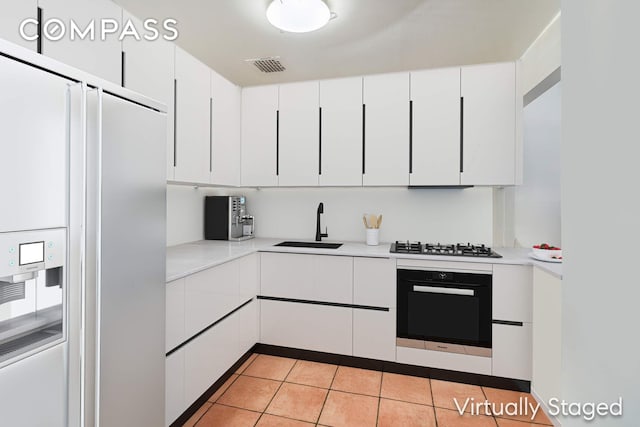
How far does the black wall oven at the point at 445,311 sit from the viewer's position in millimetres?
2289

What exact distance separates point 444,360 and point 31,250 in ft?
8.02

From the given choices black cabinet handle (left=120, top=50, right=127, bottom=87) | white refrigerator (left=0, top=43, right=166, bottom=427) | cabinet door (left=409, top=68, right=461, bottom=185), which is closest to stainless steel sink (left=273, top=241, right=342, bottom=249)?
cabinet door (left=409, top=68, right=461, bottom=185)

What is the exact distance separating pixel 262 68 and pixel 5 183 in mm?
2389

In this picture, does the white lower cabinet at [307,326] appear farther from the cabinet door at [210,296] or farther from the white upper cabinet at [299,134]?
the white upper cabinet at [299,134]

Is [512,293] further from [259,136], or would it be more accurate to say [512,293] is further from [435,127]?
[259,136]

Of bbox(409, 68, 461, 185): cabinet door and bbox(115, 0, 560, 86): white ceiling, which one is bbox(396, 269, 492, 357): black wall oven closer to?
bbox(409, 68, 461, 185): cabinet door

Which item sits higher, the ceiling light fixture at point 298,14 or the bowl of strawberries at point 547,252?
the ceiling light fixture at point 298,14

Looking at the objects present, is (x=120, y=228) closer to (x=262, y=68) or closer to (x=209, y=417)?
(x=209, y=417)

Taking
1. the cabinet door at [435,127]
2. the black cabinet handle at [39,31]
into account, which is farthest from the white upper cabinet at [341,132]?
the black cabinet handle at [39,31]

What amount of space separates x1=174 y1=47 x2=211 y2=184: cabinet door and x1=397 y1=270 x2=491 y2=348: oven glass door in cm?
171

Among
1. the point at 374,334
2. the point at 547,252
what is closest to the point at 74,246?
the point at 374,334

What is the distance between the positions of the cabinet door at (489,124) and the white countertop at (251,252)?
64 centimetres

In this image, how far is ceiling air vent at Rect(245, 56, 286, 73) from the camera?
271 cm

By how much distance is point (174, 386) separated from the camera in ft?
5.72
